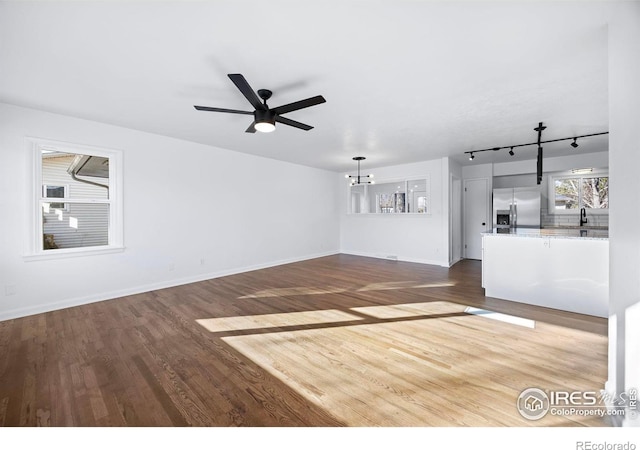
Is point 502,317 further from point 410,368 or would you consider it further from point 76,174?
point 76,174

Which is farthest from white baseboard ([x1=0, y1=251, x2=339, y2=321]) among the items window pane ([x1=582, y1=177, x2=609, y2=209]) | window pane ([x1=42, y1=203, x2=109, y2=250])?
window pane ([x1=582, y1=177, x2=609, y2=209])

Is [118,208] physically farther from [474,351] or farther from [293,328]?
[474,351]

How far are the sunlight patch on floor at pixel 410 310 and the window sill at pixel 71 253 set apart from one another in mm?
3814

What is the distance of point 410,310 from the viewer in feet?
11.9

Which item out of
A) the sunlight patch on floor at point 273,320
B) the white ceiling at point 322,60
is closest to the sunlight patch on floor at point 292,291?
the sunlight patch on floor at point 273,320

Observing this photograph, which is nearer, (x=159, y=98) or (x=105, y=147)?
(x=159, y=98)

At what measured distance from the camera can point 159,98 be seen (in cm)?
319

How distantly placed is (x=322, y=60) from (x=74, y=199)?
4026 mm

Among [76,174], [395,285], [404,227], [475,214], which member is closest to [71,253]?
[76,174]

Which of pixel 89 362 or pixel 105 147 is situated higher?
pixel 105 147

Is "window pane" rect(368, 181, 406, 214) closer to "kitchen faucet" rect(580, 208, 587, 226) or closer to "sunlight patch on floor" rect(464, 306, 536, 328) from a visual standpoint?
"kitchen faucet" rect(580, 208, 587, 226)

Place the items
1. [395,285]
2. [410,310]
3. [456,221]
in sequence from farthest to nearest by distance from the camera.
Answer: [456,221], [395,285], [410,310]

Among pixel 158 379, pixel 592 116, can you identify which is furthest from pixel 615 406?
pixel 592 116
